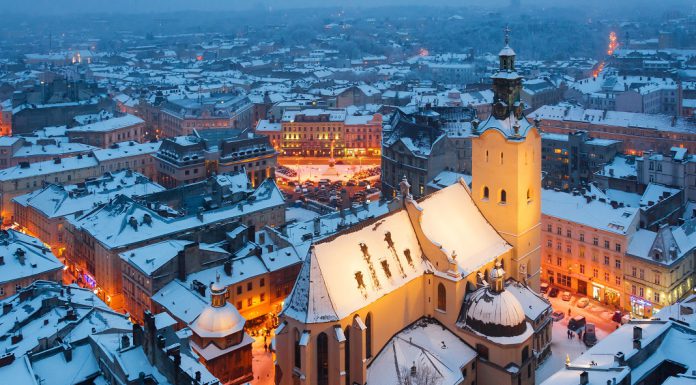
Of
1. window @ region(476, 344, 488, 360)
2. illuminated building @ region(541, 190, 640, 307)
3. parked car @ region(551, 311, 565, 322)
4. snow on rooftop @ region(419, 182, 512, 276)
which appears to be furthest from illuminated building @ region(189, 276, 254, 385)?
illuminated building @ region(541, 190, 640, 307)

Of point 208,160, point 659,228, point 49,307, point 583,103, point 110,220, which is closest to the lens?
point 49,307

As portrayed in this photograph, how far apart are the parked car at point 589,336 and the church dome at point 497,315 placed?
1419 centimetres

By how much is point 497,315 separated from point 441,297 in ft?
16.3

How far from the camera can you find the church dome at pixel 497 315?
58.0 meters

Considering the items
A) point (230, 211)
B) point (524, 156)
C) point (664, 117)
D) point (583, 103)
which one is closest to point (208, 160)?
point (230, 211)

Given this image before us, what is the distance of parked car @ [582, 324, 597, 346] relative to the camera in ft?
230

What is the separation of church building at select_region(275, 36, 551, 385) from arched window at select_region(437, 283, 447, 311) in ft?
0.29

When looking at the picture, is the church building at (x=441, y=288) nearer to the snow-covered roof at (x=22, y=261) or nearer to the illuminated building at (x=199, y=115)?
the snow-covered roof at (x=22, y=261)

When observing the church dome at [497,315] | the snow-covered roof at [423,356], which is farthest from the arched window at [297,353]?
the church dome at [497,315]

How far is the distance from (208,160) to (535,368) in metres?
78.3

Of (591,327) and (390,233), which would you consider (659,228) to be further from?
(390,233)

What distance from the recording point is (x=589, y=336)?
70250 millimetres

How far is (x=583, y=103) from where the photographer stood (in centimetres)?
19725

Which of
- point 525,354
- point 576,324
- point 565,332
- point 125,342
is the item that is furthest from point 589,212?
point 125,342
